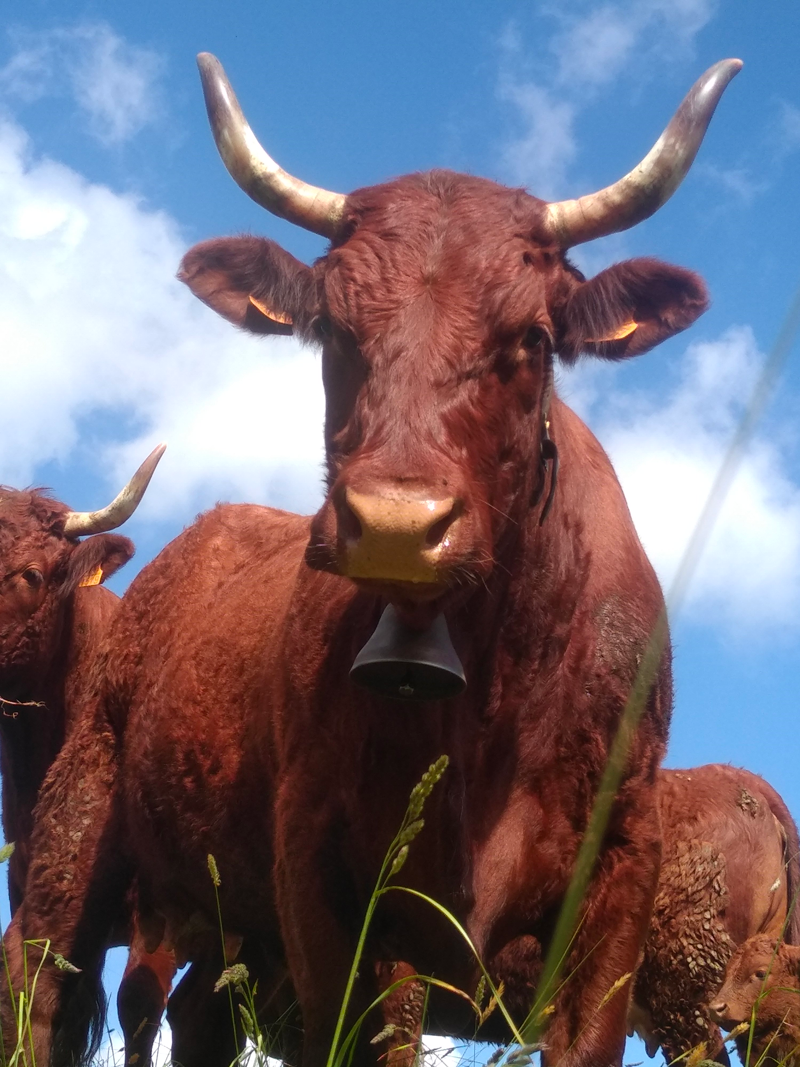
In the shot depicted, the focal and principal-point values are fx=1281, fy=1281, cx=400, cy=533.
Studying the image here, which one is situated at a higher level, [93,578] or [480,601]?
[93,578]

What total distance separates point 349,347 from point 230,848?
8.91 feet

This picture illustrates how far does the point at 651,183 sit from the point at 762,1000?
352 centimetres

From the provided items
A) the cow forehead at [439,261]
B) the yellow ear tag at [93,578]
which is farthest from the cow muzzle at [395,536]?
the yellow ear tag at [93,578]

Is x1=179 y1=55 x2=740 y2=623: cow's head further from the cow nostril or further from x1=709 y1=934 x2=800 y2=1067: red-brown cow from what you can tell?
x1=709 y1=934 x2=800 y2=1067: red-brown cow

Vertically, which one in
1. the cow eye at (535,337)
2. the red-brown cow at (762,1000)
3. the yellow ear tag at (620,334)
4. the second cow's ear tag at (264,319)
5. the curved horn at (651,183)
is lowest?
the red-brown cow at (762,1000)

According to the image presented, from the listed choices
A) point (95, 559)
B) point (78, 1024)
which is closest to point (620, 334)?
point (78, 1024)

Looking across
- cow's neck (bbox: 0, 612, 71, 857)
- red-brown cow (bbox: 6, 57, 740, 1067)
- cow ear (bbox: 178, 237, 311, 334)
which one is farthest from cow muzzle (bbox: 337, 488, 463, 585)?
cow's neck (bbox: 0, 612, 71, 857)

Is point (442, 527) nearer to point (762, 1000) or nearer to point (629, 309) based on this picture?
point (629, 309)

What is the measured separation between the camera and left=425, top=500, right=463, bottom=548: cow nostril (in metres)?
3.23

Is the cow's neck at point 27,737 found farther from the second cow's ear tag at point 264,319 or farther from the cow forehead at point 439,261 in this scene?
the cow forehead at point 439,261

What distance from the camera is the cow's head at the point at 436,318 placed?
10.9ft

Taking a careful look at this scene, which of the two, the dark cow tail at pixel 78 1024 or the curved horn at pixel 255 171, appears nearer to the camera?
the curved horn at pixel 255 171

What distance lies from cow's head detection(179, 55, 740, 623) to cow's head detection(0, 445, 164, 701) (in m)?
5.01

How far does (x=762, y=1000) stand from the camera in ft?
18.2
